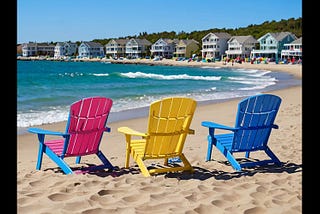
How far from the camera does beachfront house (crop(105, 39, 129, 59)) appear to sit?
114312 millimetres

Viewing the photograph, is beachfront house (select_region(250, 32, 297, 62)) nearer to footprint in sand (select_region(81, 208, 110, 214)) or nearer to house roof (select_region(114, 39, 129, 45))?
house roof (select_region(114, 39, 129, 45))

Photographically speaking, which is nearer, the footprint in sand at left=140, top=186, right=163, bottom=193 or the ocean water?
the footprint in sand at left=140, top=186, right=163, bottom=193

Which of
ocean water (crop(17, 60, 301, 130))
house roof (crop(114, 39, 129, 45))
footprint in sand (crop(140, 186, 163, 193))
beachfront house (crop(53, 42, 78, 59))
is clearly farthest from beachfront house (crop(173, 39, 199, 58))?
footprint in sand (crop(140, 186, 163, 193))

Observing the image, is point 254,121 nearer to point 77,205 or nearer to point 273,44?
point 77,205

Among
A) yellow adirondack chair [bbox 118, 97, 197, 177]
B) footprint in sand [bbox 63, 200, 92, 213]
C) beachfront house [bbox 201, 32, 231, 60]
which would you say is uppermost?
beachfront house [bbox 201, 32, 231, 60]

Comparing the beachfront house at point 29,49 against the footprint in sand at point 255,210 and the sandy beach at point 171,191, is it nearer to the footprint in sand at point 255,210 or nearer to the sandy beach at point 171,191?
the sandy beach at point 171,191

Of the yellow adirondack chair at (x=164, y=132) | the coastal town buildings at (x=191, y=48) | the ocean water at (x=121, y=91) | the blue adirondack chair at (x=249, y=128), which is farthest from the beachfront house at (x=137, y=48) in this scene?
the yellow adirondack chair at (x=164, y=132)

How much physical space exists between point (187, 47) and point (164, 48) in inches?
300

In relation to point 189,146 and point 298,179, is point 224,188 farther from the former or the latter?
point 189,146

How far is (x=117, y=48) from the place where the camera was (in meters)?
116

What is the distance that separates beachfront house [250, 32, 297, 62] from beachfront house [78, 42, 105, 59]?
54.1 meters
